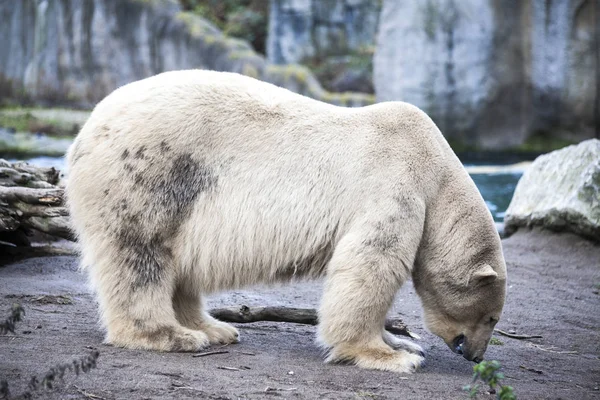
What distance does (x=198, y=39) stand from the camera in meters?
21.0

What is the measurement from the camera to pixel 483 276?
479cm

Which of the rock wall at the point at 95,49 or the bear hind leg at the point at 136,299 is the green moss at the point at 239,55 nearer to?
the rock wall at the point at 95,49

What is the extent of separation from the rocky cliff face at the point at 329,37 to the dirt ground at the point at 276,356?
18.2 m

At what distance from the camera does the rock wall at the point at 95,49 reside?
2089cm

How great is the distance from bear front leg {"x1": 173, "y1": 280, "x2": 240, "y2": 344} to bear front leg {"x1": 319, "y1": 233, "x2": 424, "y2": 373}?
2.38ft

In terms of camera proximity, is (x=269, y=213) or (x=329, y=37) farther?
(x=329, y=37)

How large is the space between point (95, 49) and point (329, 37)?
9.07 meters

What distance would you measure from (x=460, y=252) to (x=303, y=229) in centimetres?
105

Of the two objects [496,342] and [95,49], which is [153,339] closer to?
[496,342]

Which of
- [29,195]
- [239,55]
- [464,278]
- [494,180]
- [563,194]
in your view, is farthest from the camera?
[239,55]

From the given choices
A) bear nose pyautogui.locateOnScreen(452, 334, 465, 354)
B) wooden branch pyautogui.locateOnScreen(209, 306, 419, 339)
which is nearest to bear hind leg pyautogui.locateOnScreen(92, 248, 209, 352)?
wooden branch pyautogui.locateOnScreen(209, 306, 419, 339)

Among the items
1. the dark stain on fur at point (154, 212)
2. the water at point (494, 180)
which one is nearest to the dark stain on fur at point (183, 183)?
the dark stain on fur at point (154, 212)

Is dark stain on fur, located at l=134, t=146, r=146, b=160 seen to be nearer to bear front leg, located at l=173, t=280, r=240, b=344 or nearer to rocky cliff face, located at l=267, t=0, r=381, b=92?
bear front leg, located at l=173, t=280, r=240, b=344

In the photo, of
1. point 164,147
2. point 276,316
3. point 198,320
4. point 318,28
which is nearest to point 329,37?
point 318,28
